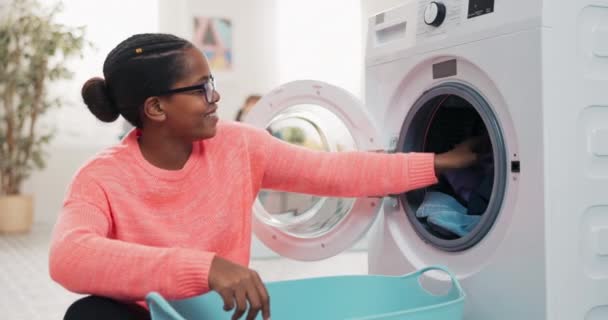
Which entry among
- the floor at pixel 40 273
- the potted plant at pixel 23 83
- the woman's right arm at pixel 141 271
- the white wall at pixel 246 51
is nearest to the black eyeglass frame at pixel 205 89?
the woman's right arm at pixel 141 271

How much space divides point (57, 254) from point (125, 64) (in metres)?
0.38

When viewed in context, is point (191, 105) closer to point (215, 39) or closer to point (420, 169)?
point (420, 169)

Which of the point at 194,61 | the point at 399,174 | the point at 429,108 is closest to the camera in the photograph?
the point at 194,61

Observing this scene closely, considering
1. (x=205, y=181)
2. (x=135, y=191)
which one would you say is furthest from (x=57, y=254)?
(x=205, y=181)

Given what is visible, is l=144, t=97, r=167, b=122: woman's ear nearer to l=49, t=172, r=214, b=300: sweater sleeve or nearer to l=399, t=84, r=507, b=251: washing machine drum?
l=49, t=172, r=214, b=300: sweater sleeve

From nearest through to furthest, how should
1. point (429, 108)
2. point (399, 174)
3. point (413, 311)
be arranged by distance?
point (413, 311)
point (399, 174)
point (429, 108)

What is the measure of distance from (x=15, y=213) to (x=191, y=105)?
10.2 feet

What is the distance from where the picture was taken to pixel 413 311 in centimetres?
92

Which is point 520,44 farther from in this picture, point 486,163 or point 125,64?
point 125,64

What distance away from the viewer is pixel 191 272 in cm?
91

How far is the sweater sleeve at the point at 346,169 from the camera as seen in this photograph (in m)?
1.32

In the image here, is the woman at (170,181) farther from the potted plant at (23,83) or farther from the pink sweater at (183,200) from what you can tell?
the potted plant at (23,83)

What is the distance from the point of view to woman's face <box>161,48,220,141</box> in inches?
46.7

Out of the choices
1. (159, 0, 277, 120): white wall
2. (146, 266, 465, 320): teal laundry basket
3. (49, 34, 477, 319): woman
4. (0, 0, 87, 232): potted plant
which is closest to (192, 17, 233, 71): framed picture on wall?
(159, 0, 277, 120): white wall
